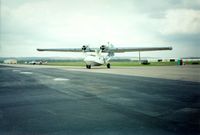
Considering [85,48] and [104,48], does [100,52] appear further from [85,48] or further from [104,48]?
[85,48]

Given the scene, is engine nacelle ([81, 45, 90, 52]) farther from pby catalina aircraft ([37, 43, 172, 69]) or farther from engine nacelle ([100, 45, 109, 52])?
engine nacelle ([100, 45, 109, 52])

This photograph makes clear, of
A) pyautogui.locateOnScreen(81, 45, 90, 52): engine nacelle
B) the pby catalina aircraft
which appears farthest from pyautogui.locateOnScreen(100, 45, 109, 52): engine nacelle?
pyautogui.locateOnScreen(81, 45, 90, 52): engine nacelle

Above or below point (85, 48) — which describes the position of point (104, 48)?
below

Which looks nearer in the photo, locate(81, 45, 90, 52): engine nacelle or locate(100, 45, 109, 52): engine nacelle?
locate(100, 45, 109, 52): engine nacelle

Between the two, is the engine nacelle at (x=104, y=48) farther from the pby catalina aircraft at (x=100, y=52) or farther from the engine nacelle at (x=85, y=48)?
the engine nacelle at (x=85, y=48)

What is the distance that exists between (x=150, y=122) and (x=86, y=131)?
1756mm

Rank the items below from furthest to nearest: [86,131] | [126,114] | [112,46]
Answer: [112,46] < [126,114] < [86,131]

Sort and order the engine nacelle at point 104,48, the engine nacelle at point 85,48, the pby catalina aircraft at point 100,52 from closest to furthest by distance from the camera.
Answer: the pby catalina aircraft at point 100,52
the engine nacelle at point 104,48
the engine nacelle at point 85,48

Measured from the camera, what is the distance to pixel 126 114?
711 cm

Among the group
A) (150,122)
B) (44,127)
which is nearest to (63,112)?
(44,127)

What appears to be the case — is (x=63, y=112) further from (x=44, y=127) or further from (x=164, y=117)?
(x=164, y=117)

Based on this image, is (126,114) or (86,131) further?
(126,114)

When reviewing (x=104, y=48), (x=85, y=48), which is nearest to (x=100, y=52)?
(x=104, y=48)

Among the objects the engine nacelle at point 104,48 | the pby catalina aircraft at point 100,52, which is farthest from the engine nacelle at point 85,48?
the engine nacelle at point 104,48
